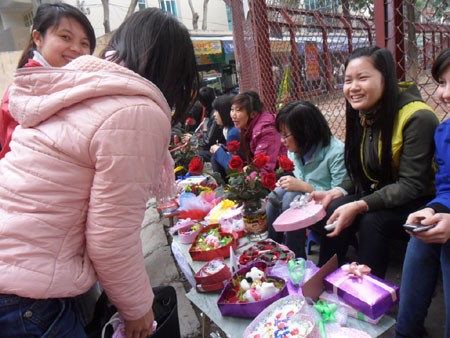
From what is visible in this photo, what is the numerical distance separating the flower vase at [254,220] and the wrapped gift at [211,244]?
0.57 ft

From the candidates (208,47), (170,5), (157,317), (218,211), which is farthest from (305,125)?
(170,5)

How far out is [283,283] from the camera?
1.38 meters

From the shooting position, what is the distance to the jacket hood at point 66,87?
0.83 m

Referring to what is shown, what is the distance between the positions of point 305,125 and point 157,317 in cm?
142

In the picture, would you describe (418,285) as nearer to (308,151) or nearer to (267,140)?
(308,151)

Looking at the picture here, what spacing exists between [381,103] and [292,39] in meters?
1.80

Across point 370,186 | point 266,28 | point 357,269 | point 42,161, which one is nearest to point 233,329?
point 357,269

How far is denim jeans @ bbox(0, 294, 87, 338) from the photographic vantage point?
838mm

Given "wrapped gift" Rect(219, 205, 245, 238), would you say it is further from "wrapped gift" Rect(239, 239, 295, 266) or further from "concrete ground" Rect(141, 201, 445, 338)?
"concrete ground" Rect(141, 201, 445, 338)

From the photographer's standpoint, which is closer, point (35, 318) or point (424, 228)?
point (35, 318)

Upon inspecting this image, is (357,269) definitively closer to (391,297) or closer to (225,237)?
(391,297)

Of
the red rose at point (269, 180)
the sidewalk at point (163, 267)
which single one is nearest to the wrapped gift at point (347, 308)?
the red rose at point (269, 180)

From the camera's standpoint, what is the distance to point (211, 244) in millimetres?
1818

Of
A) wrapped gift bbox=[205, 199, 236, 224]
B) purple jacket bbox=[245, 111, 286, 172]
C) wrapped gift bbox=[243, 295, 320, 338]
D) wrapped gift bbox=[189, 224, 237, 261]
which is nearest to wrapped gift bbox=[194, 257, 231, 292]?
wrapped gift bbox=[189, 224, 237, 261]
